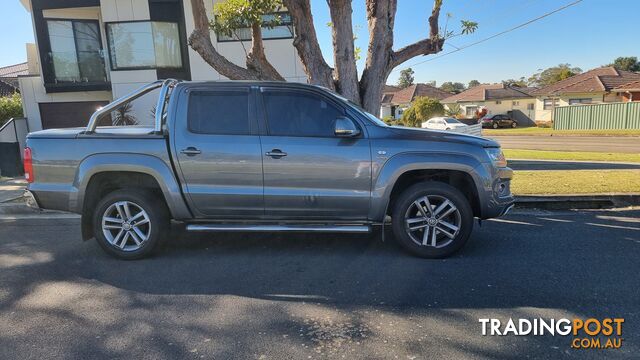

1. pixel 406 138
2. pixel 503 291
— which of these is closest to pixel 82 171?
pixel 406 138

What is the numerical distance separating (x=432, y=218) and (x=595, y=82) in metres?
45.3

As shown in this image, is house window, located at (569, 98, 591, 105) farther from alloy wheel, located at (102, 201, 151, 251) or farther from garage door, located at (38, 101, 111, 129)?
alloy wheel, located at (102, 201, 151, 251)

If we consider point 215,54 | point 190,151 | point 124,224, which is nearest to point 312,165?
point 190,151

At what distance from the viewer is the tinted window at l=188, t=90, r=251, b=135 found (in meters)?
4.70

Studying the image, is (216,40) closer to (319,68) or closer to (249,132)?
(319,68)

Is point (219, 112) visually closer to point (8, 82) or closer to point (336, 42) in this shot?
point (336, 42)

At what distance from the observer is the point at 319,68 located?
787 cm

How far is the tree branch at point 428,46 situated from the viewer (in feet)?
26.9

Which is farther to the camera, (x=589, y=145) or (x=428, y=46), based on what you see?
(x=589, y=145)

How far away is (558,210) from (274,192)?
5.14 metres

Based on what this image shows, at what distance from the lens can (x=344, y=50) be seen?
25.7 ft

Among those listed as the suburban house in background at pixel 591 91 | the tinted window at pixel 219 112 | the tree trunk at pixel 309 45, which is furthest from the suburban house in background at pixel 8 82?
the suburban house in background at pixel 591 91

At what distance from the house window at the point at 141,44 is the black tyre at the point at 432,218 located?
1302 centimetres

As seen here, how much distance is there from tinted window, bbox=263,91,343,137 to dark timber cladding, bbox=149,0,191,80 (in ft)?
38.1
